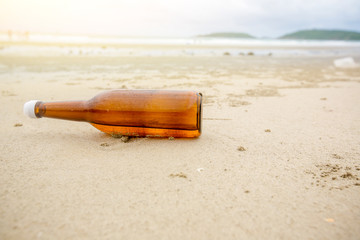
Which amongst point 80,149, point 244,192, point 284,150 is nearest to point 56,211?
point 80,149

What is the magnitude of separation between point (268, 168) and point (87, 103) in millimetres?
1215

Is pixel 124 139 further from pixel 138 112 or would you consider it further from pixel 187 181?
pixel 187 181

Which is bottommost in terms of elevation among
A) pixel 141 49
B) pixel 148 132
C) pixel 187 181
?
pixel 187 181

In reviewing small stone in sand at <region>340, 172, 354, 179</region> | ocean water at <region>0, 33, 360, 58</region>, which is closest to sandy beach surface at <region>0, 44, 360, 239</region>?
small stone in sand at <region>340, 172, 354, 179</region>

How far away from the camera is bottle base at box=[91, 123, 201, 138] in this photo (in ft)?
5.62

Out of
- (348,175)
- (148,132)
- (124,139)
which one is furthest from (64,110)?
(348,175)

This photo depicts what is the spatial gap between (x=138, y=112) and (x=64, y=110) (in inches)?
20.7

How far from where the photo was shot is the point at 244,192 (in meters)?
1.19

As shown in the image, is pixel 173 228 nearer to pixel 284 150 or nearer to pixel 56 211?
pixel 56 211

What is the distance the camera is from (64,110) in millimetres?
1742

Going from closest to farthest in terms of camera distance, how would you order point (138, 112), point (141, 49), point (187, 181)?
1. point (187, 181)
2. point (138, 112)
3. point (141, 49)

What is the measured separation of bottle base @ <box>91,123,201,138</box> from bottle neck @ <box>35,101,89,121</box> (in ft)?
0.43

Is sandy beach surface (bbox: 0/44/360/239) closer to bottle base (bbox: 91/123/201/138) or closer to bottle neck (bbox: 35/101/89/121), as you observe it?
bottle base (bbox: 91/123/201/138)

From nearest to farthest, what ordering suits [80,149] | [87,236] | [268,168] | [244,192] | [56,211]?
[87,236] < [56,211] < [244,192] < [268,168] < [80,149]
